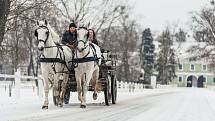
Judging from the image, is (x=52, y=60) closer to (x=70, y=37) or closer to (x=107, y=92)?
(x=70, y=37)

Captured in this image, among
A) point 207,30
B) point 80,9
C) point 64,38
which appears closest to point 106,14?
point 80,9

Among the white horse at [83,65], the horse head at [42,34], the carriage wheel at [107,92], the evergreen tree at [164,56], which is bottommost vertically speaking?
the carriage wheel at [107,92]

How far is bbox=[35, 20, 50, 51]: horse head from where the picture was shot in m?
16.6


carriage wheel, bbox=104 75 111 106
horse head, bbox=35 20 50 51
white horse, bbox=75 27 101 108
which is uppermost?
horse head, bbox=35 20 50 51

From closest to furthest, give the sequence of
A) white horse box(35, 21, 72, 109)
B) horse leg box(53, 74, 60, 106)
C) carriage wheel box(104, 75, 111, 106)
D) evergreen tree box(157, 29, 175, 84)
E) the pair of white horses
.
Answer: white horse box(35, 21, 72, 109) → the pair of white horses → horse leg box(53, 74, 60, 106) → carriage wheel box(104, 75, 111, 106) → evergreen tree box(157, 29, 175, 84)

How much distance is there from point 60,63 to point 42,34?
1499 mm

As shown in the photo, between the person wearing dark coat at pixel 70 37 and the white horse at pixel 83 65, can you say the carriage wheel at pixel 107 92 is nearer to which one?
the white horse at pixel 83 65

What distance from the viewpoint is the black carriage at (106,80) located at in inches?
765

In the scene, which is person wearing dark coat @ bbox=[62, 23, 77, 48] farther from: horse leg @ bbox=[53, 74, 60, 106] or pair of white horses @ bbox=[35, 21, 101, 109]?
horse leg @ bbox=[53, 74, 60, 106]

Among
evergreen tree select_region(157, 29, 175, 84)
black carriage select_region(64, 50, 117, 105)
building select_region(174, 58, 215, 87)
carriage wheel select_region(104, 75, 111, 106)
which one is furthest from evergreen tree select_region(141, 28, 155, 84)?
carriage wheel select_region(104, 75, 111, 106)

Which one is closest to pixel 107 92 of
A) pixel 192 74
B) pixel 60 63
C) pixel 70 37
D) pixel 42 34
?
pixel 70 37

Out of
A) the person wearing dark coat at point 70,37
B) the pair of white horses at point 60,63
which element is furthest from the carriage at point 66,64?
the person wearing dark coat at point 70,37

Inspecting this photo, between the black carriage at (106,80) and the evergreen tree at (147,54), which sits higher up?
the evergreen tree at (147,54)

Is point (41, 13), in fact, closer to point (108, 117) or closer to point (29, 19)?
point (29, 19)
